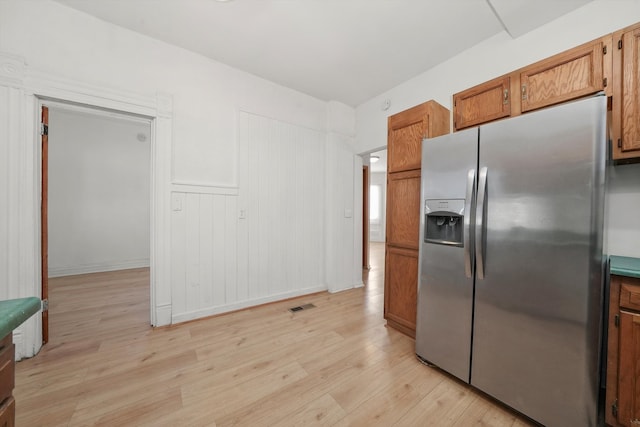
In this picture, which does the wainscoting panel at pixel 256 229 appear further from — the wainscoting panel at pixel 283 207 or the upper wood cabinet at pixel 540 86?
the upper wood cabinet at pixel 540 86

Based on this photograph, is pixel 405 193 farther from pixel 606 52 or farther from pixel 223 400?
pixel 223 400

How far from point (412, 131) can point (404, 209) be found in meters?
0.77

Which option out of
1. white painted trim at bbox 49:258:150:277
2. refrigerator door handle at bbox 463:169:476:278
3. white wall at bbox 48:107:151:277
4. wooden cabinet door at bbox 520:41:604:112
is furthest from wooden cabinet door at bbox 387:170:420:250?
white painted trim at bbox 49:258:150:277

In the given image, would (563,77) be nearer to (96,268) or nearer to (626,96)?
(626,96)

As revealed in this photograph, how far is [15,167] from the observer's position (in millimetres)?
1834

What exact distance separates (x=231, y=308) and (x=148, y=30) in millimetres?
3000

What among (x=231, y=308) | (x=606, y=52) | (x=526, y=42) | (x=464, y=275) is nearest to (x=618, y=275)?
(x=464, y=275)

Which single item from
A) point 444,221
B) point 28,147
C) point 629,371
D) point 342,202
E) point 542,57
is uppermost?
point 542,57

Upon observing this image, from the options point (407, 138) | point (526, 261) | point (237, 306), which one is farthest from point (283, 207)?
point (526, 261)

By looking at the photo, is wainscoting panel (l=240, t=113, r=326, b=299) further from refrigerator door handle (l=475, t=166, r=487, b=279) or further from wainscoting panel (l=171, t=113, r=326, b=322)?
refrigerator door handle (l=475, t=166, r=487, b=279)

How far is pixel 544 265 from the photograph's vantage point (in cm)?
129

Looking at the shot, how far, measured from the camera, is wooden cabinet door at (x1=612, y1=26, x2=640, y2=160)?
52.6 inches

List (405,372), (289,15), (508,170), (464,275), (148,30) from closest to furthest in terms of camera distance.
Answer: (508,170), (464,275), (405,372), (289,15), (148,30)

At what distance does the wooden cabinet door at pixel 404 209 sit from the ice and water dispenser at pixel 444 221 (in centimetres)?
32
